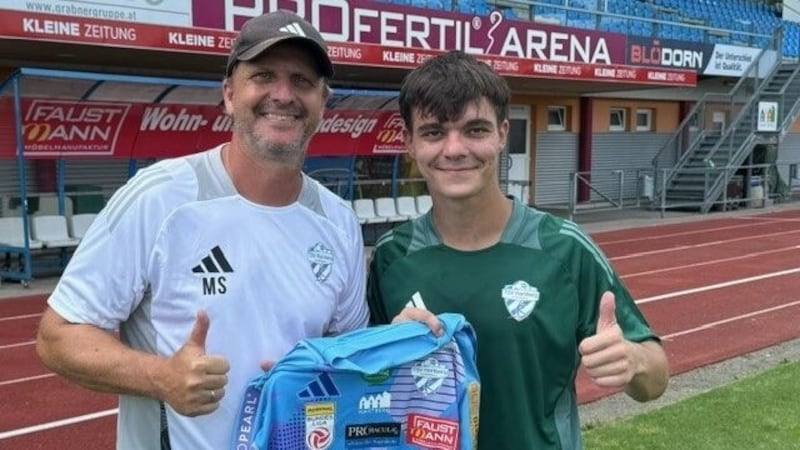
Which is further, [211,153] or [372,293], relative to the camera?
[372,293]

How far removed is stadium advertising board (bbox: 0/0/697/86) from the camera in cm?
1198

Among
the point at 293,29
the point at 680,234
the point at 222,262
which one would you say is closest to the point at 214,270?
the point at 222,262

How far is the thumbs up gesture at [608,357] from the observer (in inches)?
87.3

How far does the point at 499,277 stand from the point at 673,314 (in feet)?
28.0

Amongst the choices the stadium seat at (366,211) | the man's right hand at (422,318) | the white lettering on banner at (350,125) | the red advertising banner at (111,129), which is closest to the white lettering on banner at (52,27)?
the red advertising banner at (111,129)

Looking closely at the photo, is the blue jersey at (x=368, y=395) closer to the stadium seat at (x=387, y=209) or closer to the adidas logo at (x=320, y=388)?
the adidas logo at (x=320, y=388)

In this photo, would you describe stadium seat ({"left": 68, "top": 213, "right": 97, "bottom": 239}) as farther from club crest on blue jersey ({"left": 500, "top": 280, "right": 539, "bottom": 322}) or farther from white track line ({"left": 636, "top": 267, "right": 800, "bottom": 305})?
club crest on blue jersey ({"left": 500, "top": 280, "right": 539, "bottom": 322})

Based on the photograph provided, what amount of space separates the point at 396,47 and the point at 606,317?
14.2 metres

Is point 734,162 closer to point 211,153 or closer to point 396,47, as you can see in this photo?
point 396,47

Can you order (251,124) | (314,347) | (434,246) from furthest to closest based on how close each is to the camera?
1. (434,246)
2. (251,124)
3. (314,347)

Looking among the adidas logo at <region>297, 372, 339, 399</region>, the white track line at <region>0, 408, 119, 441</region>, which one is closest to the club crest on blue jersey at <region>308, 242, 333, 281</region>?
the adidas logo at <region>297, 372, 339, 399</region>

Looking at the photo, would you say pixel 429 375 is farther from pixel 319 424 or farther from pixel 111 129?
pixel 111 129

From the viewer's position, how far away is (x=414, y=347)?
2252 millimetres

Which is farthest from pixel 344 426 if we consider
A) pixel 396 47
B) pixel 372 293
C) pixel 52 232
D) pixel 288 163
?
pixel 396 47
